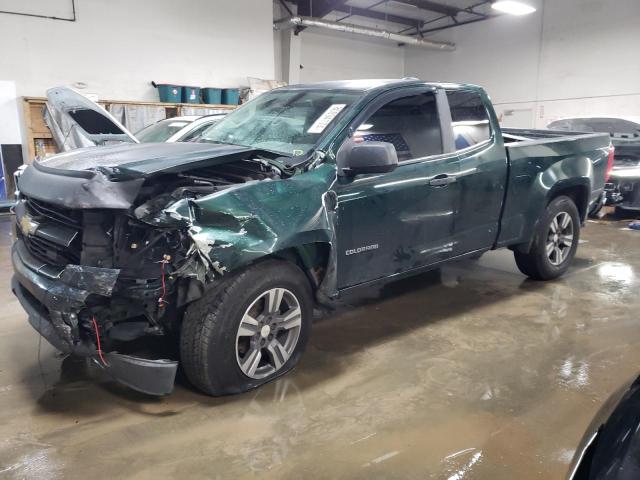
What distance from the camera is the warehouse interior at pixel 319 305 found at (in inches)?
90.9

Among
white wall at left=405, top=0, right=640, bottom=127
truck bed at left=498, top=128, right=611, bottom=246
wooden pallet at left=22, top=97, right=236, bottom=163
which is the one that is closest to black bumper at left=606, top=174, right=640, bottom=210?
truck bed at left=498, top=128, right=611, bottom=246

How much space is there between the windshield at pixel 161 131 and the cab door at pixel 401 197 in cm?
371

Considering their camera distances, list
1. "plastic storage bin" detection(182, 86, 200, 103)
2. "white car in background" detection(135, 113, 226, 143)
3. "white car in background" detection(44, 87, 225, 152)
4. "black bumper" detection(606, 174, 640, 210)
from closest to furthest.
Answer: "white car in background" detection(44, 87, 225, 152) → "white car in background" detection(135, 113, 226, 143) → "black bumper" detection(606, 174, 640, 210) → "plastic storage bin" detection(182, 86, 200, 103)

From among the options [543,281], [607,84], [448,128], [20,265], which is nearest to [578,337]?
[543,281]

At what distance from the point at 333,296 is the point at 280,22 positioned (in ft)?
39.5

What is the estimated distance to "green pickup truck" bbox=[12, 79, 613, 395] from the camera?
7.79ft

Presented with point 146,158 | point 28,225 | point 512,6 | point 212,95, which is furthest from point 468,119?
point 512,6

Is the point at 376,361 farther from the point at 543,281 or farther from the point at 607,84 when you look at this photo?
the point at 607,84

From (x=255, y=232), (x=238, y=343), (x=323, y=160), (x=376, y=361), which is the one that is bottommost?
(x=376, y=361)

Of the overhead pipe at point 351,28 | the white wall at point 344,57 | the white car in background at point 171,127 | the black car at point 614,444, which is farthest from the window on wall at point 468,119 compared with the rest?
the white wall at point 344,57

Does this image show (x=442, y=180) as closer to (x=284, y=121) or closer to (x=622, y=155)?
(x=284, y=121)

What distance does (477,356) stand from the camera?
10.8 feet

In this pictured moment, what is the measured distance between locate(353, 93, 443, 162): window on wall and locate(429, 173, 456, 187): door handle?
0.18 meters

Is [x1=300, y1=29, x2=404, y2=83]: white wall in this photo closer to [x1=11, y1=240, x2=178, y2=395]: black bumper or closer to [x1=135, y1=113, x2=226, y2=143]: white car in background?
[x1=135, y1=113, x2=226, y2=143]: white car in background
